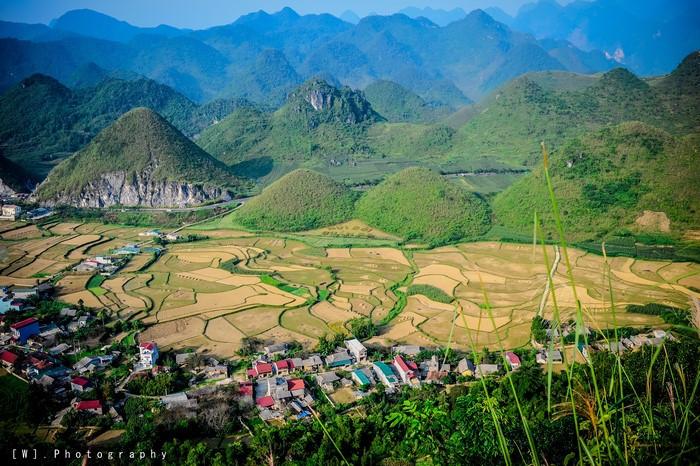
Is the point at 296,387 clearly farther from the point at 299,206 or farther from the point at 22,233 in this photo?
the point at 22,233

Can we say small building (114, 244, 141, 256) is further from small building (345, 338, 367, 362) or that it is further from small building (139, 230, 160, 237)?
small building (345, 338, 367, 362)

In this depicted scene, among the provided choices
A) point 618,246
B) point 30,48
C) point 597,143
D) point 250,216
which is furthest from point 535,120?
point 30,48

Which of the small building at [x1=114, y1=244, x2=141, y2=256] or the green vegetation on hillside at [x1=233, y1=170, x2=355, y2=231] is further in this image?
the green vegetation on hillside at [x1=233, y1=170, x2=355, y2=231]

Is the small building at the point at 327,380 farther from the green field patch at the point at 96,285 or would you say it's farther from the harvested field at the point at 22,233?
the harvested field at the point at 22,233

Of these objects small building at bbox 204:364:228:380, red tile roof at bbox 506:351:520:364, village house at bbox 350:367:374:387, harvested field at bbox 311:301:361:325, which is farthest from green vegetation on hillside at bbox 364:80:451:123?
small building at bbox 204:364:228:380

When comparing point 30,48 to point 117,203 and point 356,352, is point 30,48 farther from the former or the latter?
point 356,352

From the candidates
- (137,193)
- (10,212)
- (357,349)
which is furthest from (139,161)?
(357,349)
